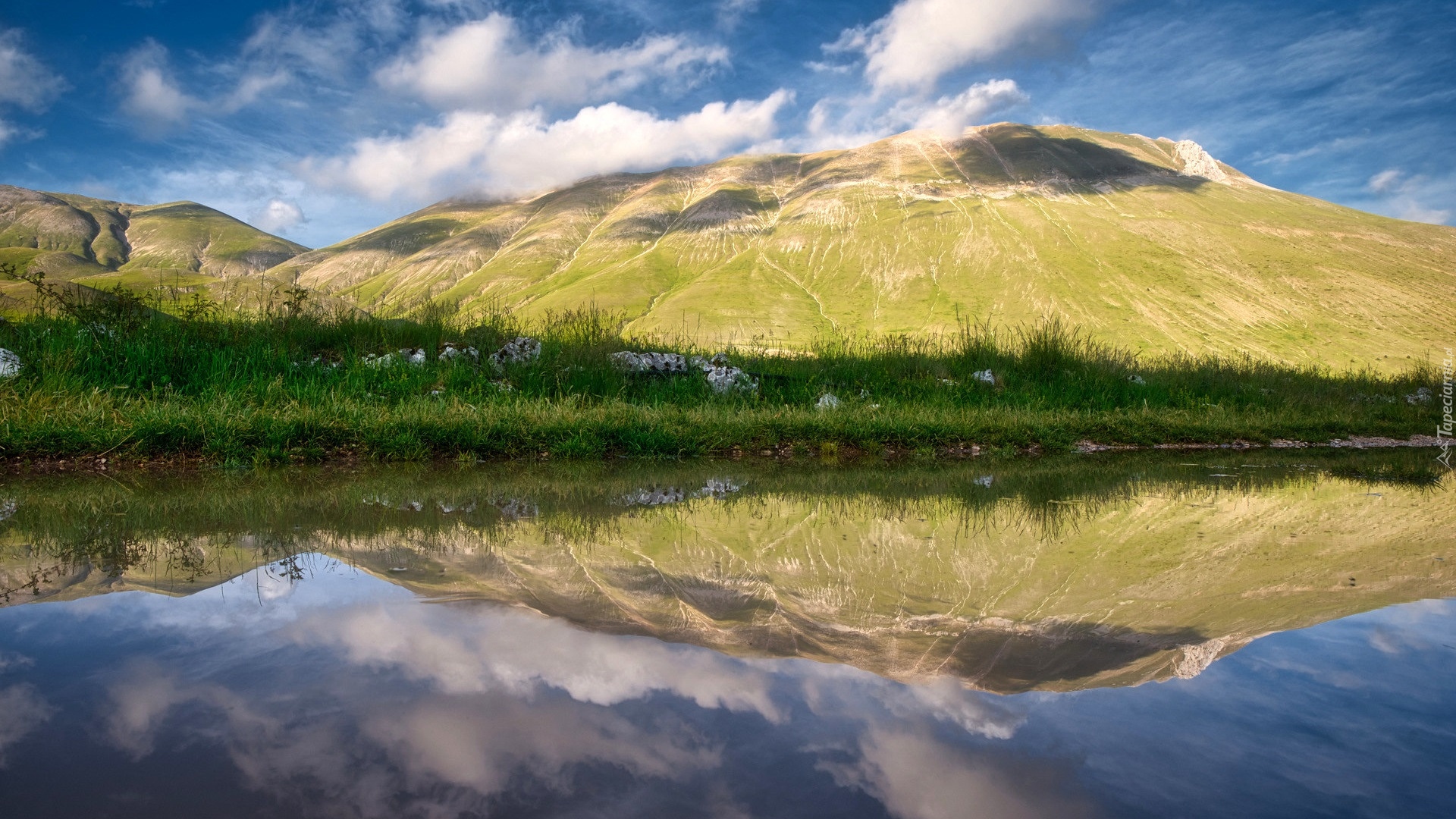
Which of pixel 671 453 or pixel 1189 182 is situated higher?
pixel 1189 182

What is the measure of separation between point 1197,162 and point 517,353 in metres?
221

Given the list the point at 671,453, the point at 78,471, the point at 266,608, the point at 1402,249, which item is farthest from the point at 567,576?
the point at 1402,249

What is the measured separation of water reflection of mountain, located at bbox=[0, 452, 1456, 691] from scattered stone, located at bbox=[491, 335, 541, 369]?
3633 mm

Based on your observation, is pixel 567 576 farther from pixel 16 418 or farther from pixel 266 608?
pixel 16 418

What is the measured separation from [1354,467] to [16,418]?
11.5 metres

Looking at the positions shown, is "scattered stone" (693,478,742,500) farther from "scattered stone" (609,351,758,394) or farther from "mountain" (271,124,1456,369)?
"mountain" (271,124,1456,369)

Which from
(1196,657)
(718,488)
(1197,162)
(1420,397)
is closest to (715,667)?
(1196,657)

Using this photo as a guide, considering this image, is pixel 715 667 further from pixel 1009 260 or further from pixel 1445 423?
pixel 1009 260

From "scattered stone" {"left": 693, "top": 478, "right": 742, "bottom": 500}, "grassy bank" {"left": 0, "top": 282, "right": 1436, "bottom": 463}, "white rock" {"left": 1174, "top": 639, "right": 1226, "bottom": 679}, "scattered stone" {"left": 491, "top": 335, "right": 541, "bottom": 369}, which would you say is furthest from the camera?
"scattered stone" {"left": 491, "top": 335, "right": 541, "bottom": 369}

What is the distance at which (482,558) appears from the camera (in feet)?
10.5

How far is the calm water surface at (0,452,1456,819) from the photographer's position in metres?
1.45

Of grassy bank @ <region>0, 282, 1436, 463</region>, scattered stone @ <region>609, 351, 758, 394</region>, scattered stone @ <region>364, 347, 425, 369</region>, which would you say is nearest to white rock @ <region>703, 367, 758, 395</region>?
scattered stone @ <region>609, 351, 758, 394</region>

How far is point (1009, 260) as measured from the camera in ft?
410

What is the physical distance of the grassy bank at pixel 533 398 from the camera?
6285mm
